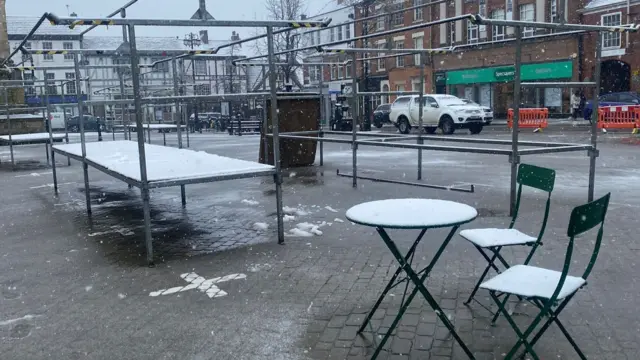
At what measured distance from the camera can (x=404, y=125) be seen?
27.9 m

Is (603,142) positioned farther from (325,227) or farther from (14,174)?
(14,174)

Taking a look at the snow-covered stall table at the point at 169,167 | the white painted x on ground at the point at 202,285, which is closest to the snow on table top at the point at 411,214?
the white painted x on ground at the point at 202,285

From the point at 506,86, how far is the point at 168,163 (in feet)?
115

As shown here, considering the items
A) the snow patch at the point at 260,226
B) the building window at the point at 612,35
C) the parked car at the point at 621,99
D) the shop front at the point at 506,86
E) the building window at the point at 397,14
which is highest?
the building window at the point at 397,14

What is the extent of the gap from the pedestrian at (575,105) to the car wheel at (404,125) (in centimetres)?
1125

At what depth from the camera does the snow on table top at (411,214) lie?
3.53m

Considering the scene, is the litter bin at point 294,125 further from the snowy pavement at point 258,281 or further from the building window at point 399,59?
the building window at point 399,59

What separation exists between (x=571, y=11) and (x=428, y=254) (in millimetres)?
33922

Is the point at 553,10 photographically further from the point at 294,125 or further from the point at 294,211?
the point at 294,211

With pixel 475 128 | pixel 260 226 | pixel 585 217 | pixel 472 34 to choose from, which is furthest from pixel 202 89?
pixel 585 217

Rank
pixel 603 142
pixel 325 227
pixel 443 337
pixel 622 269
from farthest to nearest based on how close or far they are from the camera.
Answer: pixel 603 142 < pixel 325 227 < pixel 622 269 < pixel 443 337

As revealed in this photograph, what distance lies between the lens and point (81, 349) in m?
3.93

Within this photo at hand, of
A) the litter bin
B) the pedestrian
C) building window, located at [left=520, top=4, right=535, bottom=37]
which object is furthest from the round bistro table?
building window, located at [left=520, top=4, right=535, bottom=37]

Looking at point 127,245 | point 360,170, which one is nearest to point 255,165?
point 127,245
